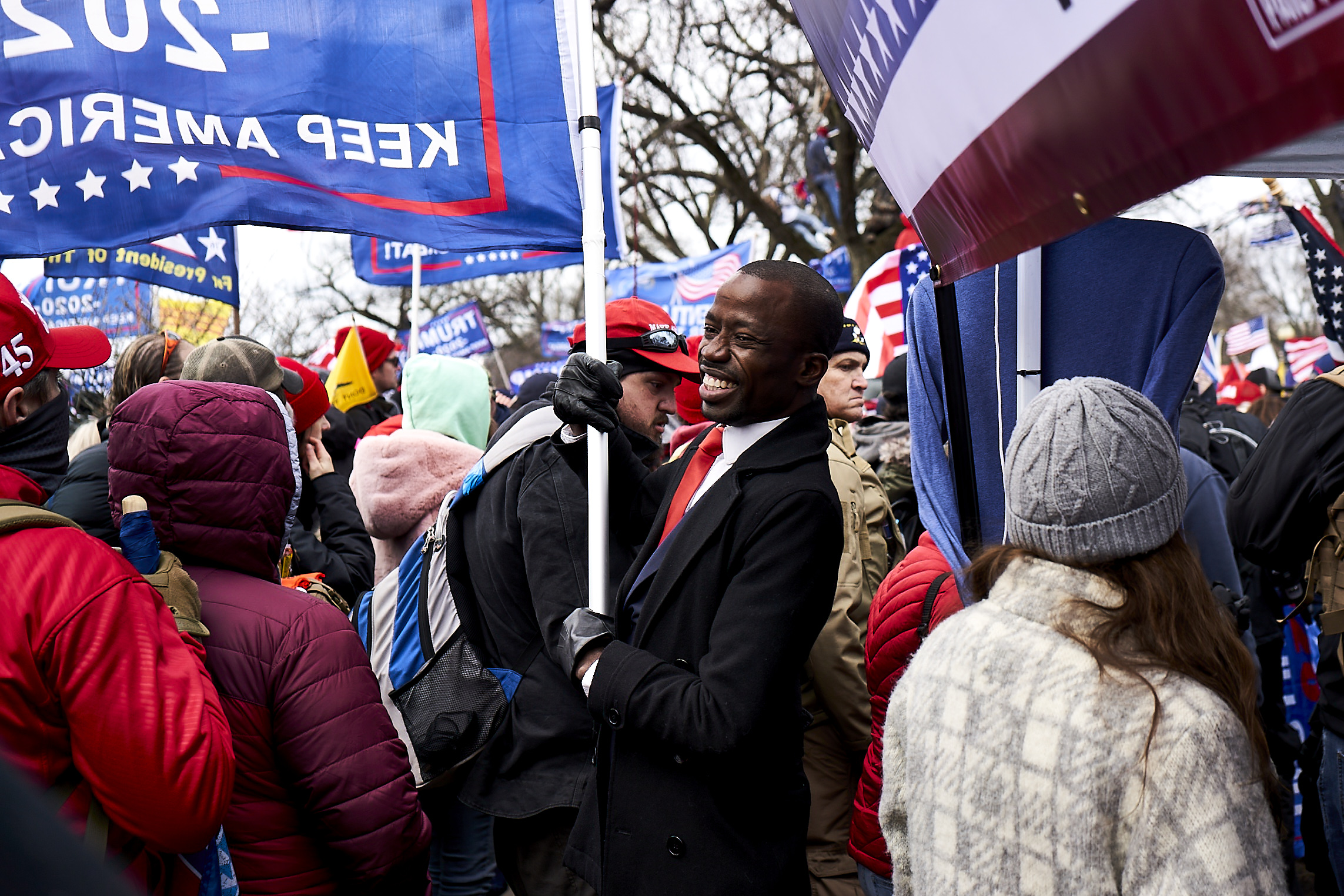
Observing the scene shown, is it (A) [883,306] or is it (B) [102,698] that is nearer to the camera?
(B) [102,698]

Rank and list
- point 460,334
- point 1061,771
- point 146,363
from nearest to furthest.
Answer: point 1061,771 < point 146,363 < point 460,334

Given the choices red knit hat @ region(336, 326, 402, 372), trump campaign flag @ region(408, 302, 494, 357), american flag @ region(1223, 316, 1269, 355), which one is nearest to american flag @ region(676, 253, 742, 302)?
trump campaign flag @ region(408, 302, 494, 357)

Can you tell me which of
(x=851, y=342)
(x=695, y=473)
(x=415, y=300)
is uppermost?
(x=415, y=300)

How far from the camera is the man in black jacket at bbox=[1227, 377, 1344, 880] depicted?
2783mm

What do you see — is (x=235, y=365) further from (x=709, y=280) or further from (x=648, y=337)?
(x=709, y=280)

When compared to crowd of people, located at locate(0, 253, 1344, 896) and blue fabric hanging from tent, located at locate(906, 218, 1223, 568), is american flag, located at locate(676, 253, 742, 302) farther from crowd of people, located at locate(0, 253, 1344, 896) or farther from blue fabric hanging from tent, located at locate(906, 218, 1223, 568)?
blue fabric hanging from tent, located at locate(906, 218, 1223, 568)

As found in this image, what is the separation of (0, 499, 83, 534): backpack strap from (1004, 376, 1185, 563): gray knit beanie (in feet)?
5.11

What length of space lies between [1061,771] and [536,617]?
142cm

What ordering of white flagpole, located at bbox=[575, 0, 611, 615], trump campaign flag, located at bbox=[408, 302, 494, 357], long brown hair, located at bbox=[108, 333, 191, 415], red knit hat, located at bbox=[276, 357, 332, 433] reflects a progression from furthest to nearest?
trump campaign flag, located at bbox=[408, 302, 494, 357]
red knit hat, located at bbox=[276, 357, 332, 433]
long brown hair, located at bbox=[108, 333, 191, 415]
white flagpole, located at bbox=[575, 0, 611, 615]

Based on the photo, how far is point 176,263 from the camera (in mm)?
7051

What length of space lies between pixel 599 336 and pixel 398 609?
3.43ft

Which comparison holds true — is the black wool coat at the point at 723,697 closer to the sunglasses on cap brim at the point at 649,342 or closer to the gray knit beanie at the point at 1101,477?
the gray knit beanie at the point at 1101,477

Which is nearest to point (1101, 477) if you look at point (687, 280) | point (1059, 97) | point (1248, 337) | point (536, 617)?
point (1059, 97)

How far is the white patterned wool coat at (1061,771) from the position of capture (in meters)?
1.47
